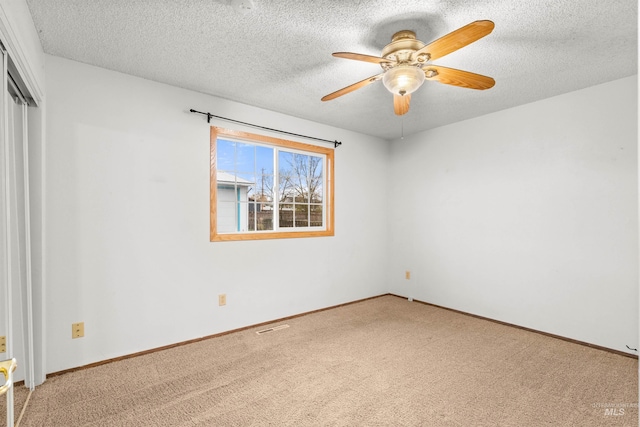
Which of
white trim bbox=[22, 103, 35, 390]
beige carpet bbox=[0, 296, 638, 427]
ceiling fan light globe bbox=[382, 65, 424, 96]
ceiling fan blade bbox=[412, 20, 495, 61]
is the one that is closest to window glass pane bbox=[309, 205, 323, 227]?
beige carpet bbox=[0, 296, 638, 427]

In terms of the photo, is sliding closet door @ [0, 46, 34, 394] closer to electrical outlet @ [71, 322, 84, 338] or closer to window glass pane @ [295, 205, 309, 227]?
electrical outlet @ [71, 322, 84, 338]

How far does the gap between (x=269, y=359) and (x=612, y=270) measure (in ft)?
10.1

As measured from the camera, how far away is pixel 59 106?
2.32 metres

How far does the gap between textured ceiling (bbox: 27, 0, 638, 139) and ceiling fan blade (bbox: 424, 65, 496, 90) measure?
0.76 feet

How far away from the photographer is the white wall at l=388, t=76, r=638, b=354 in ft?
8.89

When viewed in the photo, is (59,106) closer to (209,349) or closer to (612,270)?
(209,349)

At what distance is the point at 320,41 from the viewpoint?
83.5 inches

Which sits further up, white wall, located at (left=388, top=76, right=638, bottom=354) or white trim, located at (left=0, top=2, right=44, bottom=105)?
white trim, located at (left=0, top=2, right=44, bottom=105)

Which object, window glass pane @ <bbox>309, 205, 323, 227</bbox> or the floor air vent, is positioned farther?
window glass pane @ <bbox>309, 205, 323, 227</bbox>

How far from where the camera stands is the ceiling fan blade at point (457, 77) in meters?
1.99

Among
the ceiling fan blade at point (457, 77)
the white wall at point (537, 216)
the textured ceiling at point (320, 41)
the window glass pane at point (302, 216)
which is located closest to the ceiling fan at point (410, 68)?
the ceiling fan blade at point (457, 77)

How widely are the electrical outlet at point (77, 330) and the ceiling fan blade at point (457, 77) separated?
3.13 m

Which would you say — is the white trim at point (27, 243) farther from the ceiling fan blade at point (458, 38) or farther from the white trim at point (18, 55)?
the ceiling fan blade at point (458, 38)

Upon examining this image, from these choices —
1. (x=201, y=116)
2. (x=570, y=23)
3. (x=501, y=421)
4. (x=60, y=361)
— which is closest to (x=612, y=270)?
(x=501, y=421)
